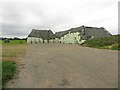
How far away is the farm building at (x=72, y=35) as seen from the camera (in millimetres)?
65250

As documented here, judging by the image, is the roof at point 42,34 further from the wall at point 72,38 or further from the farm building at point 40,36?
the wall at point 72,38

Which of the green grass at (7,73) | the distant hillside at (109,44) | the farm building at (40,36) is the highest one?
the farm building at (40,36)

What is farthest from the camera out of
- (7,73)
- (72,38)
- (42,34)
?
(42,34)

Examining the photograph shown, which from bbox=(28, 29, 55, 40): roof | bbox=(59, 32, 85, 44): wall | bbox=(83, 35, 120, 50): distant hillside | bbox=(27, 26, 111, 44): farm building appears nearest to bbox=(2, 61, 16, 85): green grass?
bbox=(83, 35, 120, 50): distant hillside

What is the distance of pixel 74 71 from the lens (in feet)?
36.4

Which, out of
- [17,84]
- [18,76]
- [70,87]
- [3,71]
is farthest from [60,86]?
[3,71]

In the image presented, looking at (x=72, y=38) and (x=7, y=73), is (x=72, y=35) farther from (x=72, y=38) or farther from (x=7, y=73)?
(x=7, y=73)

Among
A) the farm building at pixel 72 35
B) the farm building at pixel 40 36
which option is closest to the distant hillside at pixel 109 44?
the farm building at pixel 72 35

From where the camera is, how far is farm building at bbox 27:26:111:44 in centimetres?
6525

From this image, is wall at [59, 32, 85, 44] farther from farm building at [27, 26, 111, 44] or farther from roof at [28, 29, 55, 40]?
roof at [28, 29, 55, 40]

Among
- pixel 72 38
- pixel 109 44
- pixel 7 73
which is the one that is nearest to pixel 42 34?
pixel 72 38

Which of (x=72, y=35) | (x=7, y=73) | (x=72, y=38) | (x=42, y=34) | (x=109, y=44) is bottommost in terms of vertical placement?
(x=7, y=73)

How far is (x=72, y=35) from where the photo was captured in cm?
7288

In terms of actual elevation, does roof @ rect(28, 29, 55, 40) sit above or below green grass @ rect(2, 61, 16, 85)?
above
